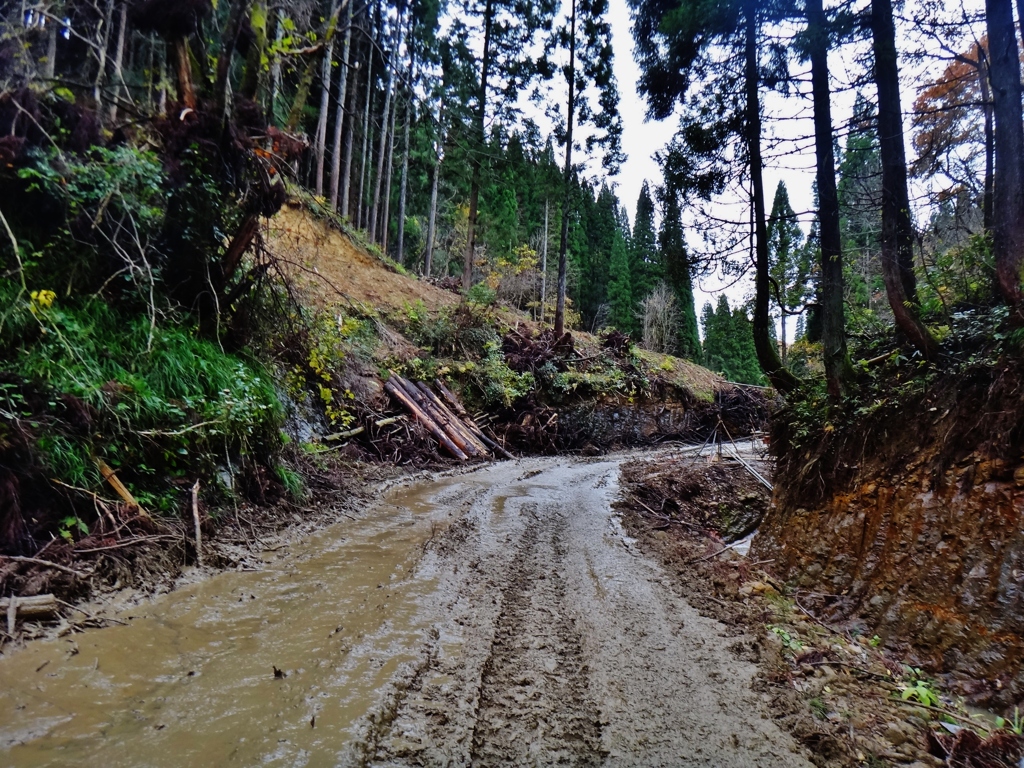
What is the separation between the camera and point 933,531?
11.0 ft

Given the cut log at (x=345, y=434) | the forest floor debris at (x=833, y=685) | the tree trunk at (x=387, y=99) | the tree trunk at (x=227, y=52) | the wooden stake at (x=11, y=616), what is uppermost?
the tree trunk at (x=387, y=99)

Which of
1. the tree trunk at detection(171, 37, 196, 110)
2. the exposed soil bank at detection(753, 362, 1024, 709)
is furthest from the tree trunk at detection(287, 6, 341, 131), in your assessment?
the exposed soil bank at detection(753, 362, 1024, 709)

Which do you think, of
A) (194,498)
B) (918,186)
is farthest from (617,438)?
(194,498)

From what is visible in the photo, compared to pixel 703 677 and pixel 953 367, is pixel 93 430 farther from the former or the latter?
pixel 953 367

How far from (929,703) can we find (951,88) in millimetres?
7424

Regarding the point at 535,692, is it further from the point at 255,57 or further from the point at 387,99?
the point at 387,99

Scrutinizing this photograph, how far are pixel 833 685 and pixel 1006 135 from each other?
15.3ft

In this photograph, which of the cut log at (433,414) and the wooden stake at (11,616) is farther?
the cut log at (433,414)

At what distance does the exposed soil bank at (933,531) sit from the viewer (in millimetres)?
2744

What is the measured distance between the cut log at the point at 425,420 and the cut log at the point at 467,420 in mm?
1477

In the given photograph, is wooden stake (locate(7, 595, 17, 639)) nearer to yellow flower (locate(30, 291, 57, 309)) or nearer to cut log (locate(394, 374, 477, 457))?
yellow flower (locate(30, 291, 57, 309))

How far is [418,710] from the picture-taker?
7.35ft

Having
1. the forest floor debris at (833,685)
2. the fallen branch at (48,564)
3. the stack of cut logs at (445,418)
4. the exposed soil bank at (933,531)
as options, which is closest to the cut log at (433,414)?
the stack of cut logs at (445,418)

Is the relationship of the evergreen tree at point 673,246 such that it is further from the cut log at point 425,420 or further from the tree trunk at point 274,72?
the cut log at point 425,420
